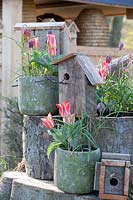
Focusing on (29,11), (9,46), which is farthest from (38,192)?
(29,11)

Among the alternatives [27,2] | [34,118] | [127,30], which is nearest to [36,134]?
[34,118]

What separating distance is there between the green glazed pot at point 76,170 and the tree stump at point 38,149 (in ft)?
0.90

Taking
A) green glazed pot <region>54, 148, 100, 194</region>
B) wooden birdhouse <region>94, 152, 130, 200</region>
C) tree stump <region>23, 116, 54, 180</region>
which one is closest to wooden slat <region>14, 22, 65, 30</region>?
tree stump <region>23, 116, 54, 180</region>

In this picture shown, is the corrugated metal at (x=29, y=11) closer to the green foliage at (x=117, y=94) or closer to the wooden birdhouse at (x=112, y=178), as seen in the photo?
the green foliage at (x=117, y=94)

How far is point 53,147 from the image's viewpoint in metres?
2.99

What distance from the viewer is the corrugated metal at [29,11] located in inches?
224

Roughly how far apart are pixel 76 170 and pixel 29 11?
3.22 meters

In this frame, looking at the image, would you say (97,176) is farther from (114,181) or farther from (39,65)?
(39,65)

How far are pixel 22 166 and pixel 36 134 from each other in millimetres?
463

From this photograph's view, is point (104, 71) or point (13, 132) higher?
point (104, 71)

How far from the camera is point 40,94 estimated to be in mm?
3227

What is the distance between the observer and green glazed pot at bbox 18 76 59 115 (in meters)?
3.22

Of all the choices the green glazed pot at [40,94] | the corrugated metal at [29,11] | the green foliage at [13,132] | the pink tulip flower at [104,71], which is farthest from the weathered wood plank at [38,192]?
the corrugated metal at [29,11]

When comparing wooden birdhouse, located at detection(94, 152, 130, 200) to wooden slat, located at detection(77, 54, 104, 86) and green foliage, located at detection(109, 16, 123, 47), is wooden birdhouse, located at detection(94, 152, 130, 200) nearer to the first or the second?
wooden slat, located at detection(77, 54, 104, 86)
